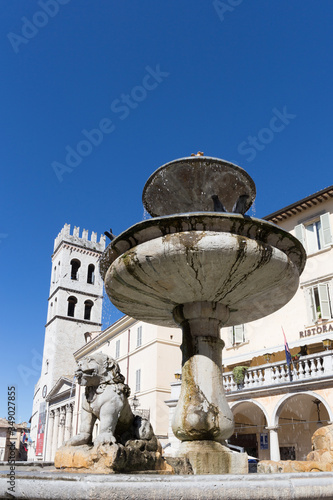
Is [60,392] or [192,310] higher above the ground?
[60,392]

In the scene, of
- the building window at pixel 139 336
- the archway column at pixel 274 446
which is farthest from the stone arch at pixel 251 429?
the building window at pixel 139 336

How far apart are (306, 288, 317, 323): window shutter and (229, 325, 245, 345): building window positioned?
12.0 ft

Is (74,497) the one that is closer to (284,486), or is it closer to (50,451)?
(284,486)

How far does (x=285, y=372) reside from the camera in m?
15.8

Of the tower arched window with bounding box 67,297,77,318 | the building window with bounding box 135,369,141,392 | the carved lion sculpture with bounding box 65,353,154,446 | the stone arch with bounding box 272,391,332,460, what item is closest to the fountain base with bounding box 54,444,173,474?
the carved lion sculpture with bounding box 65,353,154,446

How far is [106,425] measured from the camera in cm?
449

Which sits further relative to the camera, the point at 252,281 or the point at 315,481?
the point at 252,281

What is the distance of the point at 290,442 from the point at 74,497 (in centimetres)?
1746

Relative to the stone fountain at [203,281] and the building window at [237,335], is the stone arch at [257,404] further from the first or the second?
the stone fountain at [203,281]

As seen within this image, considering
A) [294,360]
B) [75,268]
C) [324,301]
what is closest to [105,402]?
[294,360]

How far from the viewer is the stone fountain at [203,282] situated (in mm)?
4926

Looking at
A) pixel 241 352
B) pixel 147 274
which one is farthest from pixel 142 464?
pixel 241 352

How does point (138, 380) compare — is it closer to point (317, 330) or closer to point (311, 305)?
point (311, 305)

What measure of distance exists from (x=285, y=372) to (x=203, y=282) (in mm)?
11754
